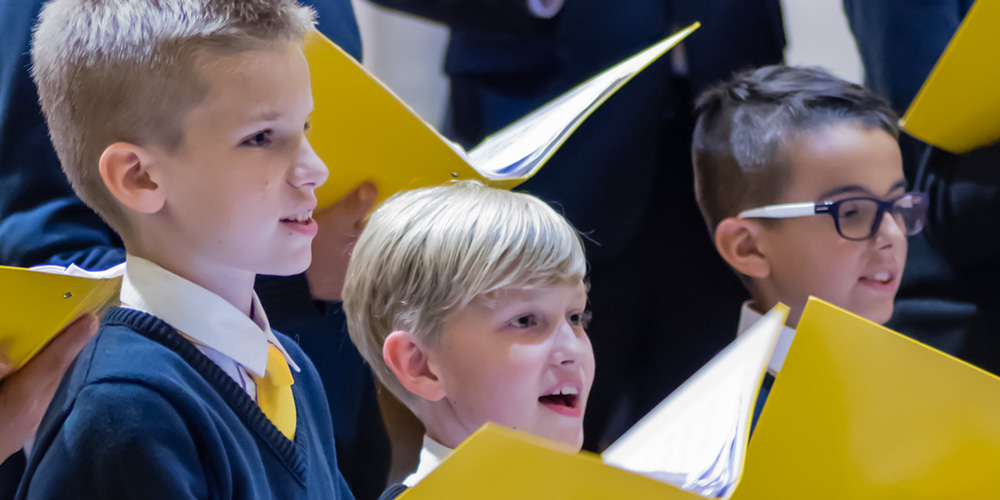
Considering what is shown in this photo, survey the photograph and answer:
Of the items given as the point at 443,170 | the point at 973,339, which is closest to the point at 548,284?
the point at 443,170

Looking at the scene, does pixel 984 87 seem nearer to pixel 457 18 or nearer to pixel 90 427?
pixel 457 18

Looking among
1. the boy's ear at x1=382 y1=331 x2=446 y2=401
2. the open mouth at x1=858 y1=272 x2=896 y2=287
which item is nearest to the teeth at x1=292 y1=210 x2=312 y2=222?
the boy's ear at x1=382 y1=331 x2=446 y2=401

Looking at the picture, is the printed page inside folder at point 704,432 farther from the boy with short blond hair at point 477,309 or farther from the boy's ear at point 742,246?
the boy's ear at point 742,246

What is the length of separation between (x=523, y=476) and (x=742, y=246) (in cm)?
50

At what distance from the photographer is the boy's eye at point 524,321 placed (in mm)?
619

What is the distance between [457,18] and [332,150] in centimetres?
21

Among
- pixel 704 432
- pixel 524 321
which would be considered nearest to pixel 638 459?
pixel 704 432

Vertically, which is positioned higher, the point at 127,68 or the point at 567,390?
the point at 127,68

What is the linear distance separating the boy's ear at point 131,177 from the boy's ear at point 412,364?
0.19 m

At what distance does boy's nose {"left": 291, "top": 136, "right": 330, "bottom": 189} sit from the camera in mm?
532

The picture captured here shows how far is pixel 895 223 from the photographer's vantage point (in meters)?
0.85

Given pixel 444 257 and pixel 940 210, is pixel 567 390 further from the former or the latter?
pixel 940 210

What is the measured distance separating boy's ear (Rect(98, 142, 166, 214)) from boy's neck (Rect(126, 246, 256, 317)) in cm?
3

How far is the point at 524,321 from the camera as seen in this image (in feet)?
2.04
